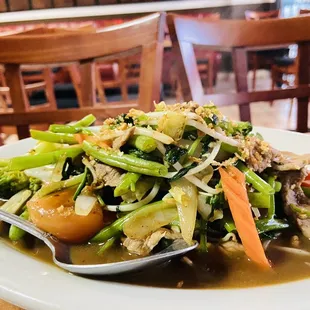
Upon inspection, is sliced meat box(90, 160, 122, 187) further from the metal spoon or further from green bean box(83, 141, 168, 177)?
the metal spoon

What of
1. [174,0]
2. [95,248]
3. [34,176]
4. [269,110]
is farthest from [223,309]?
[174,0]

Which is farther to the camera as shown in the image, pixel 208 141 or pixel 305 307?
pixel 208 141

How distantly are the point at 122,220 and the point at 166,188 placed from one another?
0.34 ft

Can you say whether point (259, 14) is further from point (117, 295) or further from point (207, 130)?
point (117, 295)

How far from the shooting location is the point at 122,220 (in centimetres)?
74

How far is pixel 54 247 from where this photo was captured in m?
0.69

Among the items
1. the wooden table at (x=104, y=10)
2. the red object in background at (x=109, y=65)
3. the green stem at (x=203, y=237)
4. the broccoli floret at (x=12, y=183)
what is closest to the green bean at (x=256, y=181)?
the green stem at (x=203, y=237)

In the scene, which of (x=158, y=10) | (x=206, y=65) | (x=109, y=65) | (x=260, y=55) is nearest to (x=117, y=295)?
(x=109, y=65)

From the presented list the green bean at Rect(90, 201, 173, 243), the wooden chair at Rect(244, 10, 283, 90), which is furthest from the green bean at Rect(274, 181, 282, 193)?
the wooden chair at Rect(244, 10, 283, 90)

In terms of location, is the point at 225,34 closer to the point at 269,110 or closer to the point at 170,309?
the point at 170,309

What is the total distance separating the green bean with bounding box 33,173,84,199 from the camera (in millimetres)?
795

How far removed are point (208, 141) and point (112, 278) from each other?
32 centimetres

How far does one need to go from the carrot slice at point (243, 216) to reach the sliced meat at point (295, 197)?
135mm

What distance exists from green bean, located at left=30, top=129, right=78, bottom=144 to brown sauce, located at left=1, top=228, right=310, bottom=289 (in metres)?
0.29
